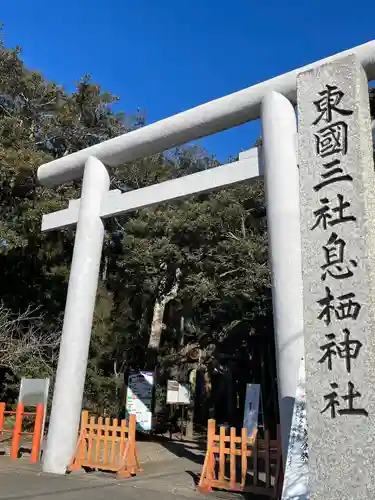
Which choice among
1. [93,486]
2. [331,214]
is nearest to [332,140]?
[331,214]

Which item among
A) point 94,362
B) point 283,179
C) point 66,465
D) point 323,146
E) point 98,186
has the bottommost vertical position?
point 66,465

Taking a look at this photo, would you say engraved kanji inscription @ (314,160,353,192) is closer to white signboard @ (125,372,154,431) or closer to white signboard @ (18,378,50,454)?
white signboard @ (18,378,50,454)

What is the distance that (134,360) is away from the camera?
17172mm

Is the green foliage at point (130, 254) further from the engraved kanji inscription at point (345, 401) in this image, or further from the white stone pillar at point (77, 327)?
the engraved kanji inscription at point (345, 401)

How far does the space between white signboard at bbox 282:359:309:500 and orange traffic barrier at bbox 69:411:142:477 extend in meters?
3.03

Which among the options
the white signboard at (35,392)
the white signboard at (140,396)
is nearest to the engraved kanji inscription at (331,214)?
the white signboard at (35,392)

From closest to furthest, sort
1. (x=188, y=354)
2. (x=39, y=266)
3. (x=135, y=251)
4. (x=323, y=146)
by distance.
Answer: (x=323, y=146) < (x=135, y=251) < (x=39, y=266) < (x=188, y=354)

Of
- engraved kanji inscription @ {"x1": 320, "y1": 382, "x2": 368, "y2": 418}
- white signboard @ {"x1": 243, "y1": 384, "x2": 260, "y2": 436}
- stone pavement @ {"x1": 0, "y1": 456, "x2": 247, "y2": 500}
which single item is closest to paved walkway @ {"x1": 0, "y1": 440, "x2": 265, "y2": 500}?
stone pavement @ {"x1": 0, "y1": 456, "x2": 247, "y2": 500}

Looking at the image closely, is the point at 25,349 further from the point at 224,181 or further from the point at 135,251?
the point at 224,181

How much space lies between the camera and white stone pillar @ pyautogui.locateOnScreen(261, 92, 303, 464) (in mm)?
5398

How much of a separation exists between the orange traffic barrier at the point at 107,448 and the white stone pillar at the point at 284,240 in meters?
2.59

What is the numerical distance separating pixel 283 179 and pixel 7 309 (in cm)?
1069

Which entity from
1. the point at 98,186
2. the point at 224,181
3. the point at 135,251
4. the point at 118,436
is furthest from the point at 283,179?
the point at 135,251

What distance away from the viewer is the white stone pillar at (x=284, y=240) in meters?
5.40
